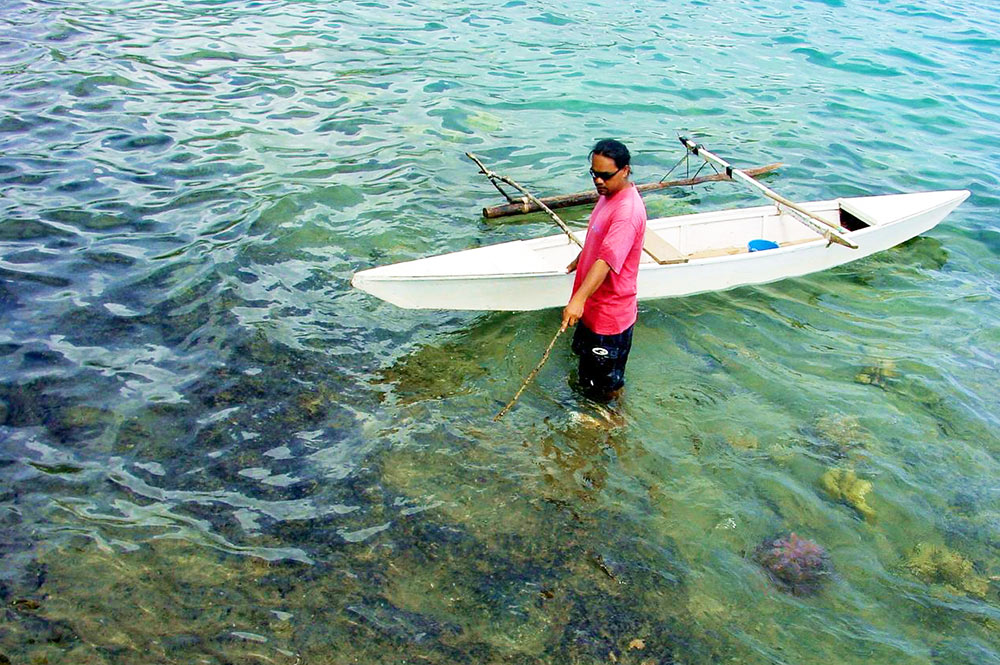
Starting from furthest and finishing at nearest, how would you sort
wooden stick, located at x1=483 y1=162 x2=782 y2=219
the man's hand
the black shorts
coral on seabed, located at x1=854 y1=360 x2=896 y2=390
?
wooden stick, located at x1=483 y1=162 x2=782 y2=219 < coral on seabed, located at x1=854 y1=360 x2=896 y2=390 < the black shorts < the man's hand

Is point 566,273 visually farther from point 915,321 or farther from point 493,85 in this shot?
point 493,85

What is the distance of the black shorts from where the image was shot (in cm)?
702

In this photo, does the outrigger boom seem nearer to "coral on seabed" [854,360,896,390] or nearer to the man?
"coral on seabed" [854,360,896,390]

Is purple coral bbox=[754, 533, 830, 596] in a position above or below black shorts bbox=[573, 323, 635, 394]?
below

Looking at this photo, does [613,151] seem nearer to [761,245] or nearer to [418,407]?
[418,407]

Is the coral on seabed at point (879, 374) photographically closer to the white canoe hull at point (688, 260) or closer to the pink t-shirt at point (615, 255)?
the white canoe hull at point (688, 260)

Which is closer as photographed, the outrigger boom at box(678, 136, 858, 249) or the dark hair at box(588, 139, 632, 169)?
the dark hair at box(588, 139, 632, 169)

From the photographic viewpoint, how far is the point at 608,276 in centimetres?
670

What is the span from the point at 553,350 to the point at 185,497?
4.02 metres

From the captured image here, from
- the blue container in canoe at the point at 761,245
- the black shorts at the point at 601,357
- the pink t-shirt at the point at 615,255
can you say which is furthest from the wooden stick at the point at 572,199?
the pink t-shirt at the point at 615,255

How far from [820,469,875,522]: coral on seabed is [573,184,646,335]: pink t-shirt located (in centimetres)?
230

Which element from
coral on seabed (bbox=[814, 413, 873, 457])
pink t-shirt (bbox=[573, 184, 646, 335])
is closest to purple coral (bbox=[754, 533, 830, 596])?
coral on seabed (bbox=[814, 413, 873, 457])

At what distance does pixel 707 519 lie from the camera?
6.47 m

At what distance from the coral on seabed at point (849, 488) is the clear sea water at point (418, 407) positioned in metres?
0.04
